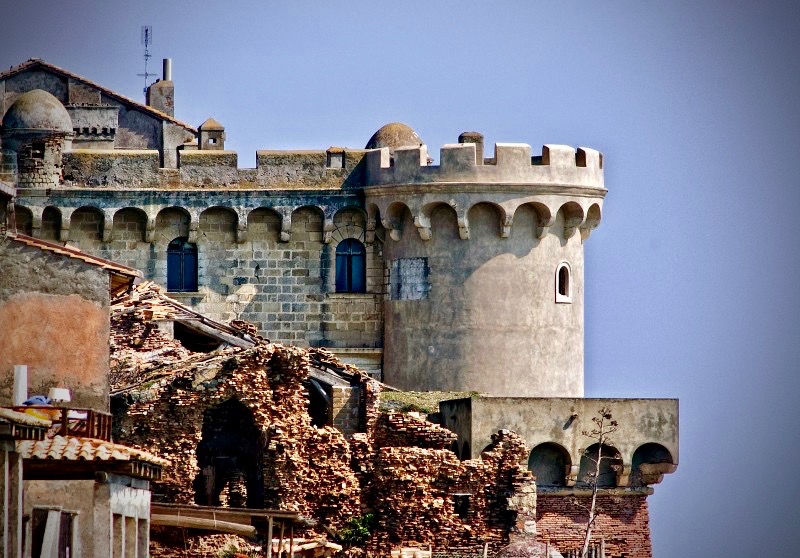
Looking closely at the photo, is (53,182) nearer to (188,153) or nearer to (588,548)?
(188,153)

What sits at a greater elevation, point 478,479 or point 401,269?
point 401,269

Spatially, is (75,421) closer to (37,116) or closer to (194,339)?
(194,339)

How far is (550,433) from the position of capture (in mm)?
65562

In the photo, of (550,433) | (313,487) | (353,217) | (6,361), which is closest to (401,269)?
(353,217)

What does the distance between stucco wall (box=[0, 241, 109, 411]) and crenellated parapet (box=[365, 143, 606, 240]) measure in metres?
17.1

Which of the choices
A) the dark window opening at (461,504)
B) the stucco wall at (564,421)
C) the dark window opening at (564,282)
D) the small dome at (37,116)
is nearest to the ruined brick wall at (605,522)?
the stucco wall at (564,421)

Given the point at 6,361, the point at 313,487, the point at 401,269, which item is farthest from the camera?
the point at 401,269

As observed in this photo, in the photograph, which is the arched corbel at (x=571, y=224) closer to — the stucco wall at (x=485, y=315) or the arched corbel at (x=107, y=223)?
the stucco wall at (x=485, y=315)

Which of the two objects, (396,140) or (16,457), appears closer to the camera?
(16,457)

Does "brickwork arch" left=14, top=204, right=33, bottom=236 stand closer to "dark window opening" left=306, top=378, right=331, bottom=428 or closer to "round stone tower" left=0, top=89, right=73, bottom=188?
"round stone tower" left=0, top=89, right=73, bottom=188

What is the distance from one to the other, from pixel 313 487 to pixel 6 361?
10.5 m

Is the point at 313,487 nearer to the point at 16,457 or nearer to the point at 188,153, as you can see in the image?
the point at 188,153

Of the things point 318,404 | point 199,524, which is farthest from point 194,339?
point 199,524

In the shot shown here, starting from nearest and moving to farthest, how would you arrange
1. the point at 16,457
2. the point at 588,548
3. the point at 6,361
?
the point at 16,457
the point at 6,361
the point at 588,548
